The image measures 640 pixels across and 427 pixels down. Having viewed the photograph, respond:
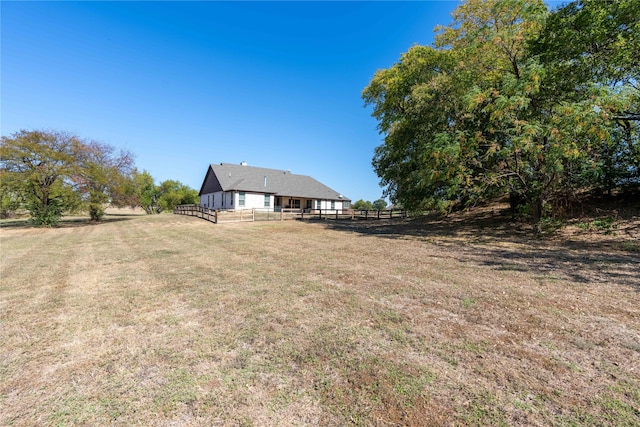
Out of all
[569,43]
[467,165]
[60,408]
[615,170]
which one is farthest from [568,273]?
[615,170]

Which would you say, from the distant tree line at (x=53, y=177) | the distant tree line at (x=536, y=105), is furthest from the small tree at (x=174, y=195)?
the distant tree line at (x=536, y=105)

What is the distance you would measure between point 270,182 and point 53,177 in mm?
20178

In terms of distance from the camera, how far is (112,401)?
229cm

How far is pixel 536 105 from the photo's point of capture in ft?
36.2

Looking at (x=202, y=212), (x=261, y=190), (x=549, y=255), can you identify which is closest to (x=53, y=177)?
(x=202, y=212)

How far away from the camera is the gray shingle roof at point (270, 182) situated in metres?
32.3

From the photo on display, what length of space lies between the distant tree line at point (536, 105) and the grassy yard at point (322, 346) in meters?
4.94

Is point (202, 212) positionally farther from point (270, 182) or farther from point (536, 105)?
point (536, 105)

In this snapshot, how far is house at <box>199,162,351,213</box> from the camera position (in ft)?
103

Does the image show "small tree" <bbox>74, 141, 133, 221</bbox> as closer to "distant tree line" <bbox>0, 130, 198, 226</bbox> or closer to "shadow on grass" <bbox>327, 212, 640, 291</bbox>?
"distant tree line" <bbox>0, 130, 198, 226</bbox>

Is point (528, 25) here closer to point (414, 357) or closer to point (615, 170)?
point (615, 170)

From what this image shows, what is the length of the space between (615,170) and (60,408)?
18.2m

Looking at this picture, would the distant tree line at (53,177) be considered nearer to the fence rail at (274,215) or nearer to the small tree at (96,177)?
the small tree at (96,177)

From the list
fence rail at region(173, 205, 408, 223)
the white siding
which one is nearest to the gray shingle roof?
the white siding
